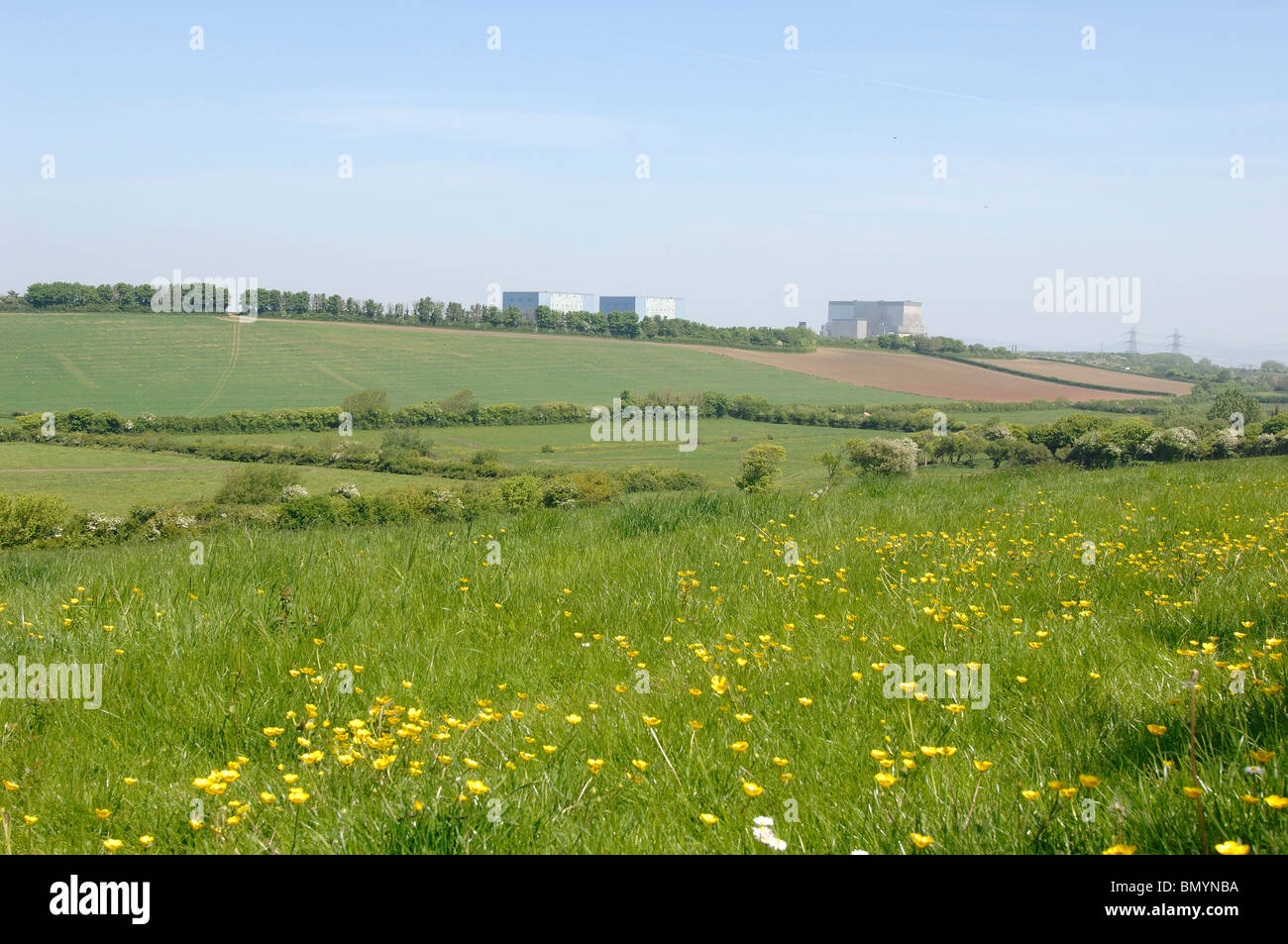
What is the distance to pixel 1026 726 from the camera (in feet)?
11.5

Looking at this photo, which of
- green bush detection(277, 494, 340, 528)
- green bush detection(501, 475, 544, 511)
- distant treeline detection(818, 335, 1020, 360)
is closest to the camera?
green bush detection(277, 494, 340, 528)

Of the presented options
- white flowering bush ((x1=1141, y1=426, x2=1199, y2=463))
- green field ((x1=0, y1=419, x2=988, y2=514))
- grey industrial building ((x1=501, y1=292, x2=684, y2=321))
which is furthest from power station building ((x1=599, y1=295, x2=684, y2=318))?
white flowering bush ((x1=1141, y1=426, x2=1199, y2=463))

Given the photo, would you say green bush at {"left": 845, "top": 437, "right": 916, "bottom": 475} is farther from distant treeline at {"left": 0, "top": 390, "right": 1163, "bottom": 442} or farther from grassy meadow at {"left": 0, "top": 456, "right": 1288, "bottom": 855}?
distant treeline at {"left": 0, "top": 390, "right": 1163, "bottom": 442}

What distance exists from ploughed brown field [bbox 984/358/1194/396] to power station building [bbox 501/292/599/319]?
177 ft

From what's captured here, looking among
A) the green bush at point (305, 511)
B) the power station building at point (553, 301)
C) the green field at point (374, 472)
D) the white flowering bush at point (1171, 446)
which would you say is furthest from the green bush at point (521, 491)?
the power station building at point (553, 301)

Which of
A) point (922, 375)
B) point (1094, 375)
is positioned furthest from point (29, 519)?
point (1094, 375)

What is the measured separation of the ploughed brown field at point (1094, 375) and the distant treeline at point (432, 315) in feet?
68.6

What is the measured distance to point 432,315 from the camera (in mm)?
93312

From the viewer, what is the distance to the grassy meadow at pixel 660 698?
8.83 ft

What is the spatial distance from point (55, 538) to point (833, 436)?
128ft

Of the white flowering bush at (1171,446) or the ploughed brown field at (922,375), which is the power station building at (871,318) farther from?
the white flowering bush at (1171,446)

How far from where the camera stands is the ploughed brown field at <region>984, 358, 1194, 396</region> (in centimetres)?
5850
